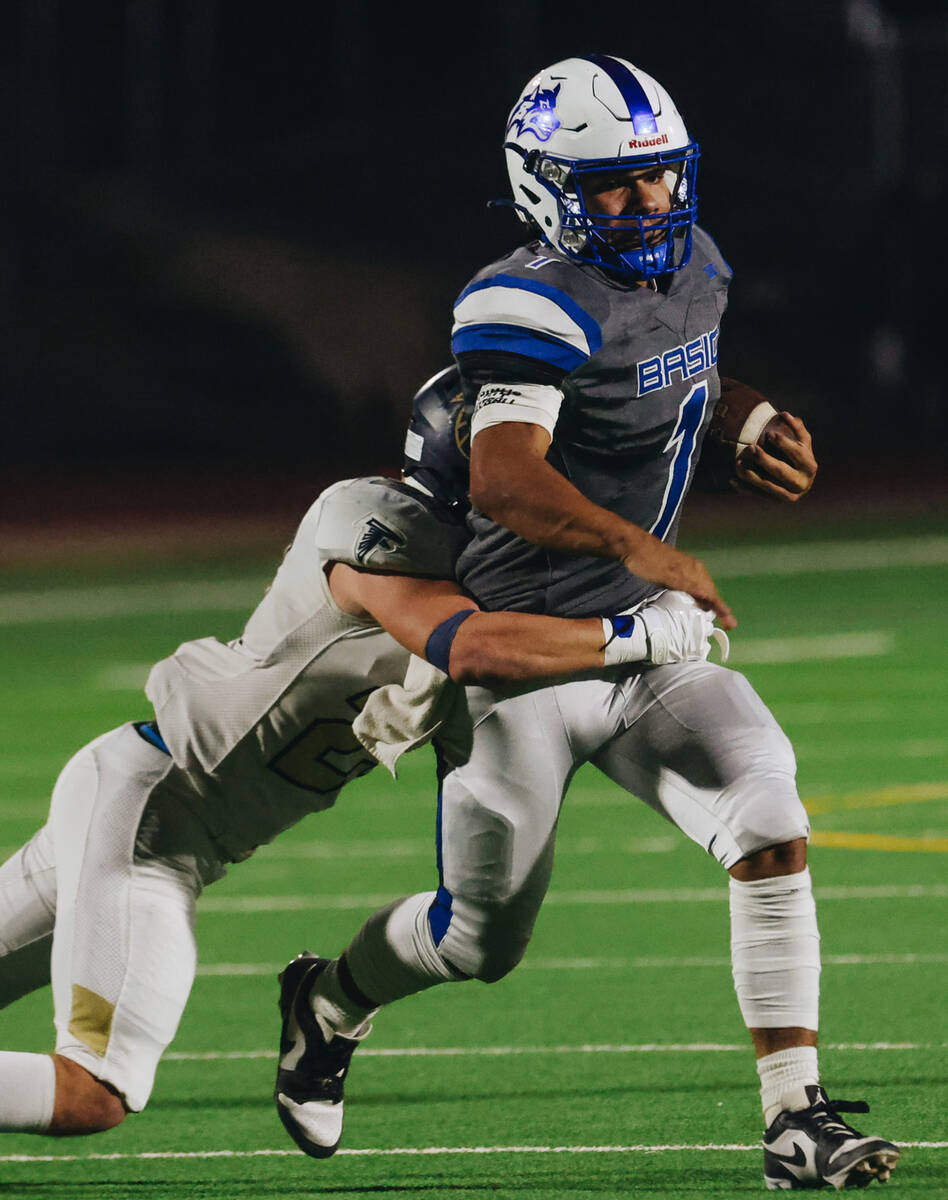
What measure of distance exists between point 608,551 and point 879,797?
486cm

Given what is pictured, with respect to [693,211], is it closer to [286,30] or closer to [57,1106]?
[57,1106]

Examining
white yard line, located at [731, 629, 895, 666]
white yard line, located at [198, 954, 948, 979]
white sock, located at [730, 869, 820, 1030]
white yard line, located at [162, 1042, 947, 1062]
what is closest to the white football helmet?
white sock, located at [730, 869, 820, 1030]

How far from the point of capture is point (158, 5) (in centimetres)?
2116

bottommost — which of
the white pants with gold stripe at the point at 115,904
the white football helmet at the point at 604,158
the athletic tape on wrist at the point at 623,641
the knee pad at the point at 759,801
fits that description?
the white pants with gold stripe at the point at 115,904

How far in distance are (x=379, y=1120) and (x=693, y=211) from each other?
6.17ft

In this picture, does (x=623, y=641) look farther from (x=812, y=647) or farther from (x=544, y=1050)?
(x=812, y=647)

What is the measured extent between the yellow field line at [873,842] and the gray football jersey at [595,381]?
11.5 feet

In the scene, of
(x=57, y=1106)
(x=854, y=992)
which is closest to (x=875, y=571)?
(x=854, y=992)

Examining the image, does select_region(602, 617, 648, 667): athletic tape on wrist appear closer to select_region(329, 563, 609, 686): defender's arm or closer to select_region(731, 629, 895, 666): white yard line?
select_region(329, 563, 609, 686): defender's arm

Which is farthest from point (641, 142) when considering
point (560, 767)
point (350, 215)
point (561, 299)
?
point (350, 215)

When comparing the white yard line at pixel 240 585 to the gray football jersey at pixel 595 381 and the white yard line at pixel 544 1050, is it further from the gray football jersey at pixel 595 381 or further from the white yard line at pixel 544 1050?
the gray football jersey at pixel 595 381

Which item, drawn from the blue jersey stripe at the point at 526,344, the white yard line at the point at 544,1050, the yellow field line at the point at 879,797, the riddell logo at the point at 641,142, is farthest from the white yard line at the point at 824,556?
the blue jersey stripe at the point at 526,344

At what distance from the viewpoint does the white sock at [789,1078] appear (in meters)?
4.01

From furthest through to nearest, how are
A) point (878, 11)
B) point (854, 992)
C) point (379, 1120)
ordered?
point (878, 11)
point (854, 992)
point (379, 1120)
